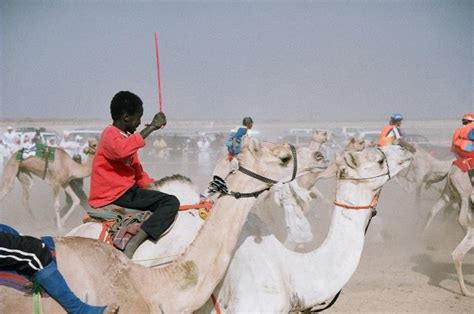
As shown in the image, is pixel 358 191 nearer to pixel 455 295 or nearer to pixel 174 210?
pixel 174 210

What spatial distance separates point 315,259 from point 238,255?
26.7 inches

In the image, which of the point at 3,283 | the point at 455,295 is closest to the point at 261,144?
the point at 3,283

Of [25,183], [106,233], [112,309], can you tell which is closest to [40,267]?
[112,309]

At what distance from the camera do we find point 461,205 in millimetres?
10789

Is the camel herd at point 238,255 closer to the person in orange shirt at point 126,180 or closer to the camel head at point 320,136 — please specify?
the person in orange shirt at point 126,180

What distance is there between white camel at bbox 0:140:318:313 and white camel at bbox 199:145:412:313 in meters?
0.77

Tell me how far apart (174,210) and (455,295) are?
17.8ft

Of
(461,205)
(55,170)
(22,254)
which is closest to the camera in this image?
(22,254)

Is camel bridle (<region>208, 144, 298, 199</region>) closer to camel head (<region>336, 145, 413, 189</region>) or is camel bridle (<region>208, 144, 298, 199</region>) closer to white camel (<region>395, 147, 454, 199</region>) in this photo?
camel head (<region>336, 145, 413, 189</region>)

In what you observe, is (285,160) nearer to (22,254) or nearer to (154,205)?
(154,205)

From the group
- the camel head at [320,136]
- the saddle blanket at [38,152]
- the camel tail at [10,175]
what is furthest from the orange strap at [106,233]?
the camel tail at [10,175]

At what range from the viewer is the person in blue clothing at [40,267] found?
3529mm

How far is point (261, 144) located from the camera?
174 inches

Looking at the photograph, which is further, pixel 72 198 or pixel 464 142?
pixel 72 198
